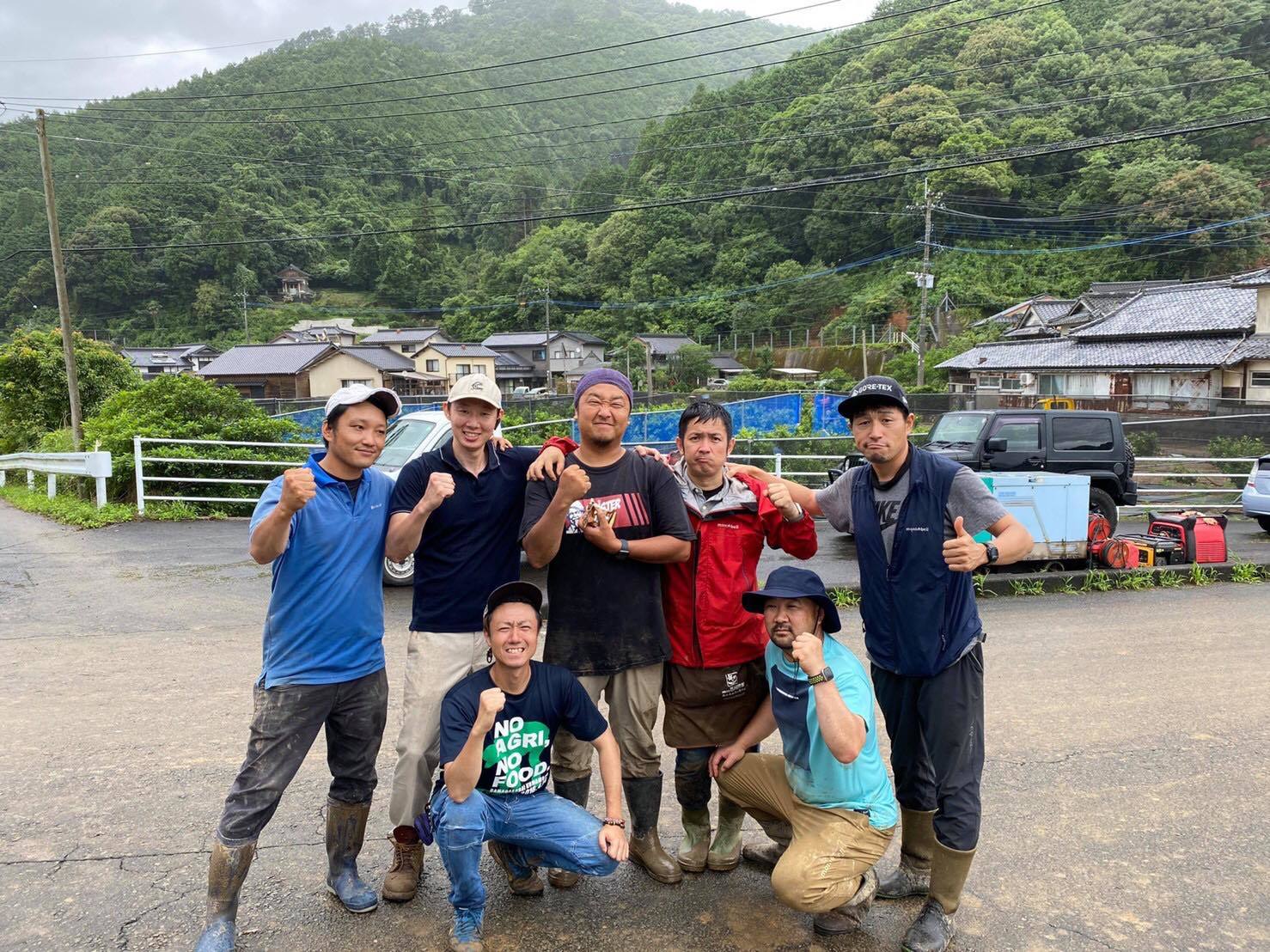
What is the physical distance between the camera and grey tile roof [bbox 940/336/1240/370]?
100 ft

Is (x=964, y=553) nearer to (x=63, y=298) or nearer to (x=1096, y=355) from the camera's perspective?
(x=63, y=298)

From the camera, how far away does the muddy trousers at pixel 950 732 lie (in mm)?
2814

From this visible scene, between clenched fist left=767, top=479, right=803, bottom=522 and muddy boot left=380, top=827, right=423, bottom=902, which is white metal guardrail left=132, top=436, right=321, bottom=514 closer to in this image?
muddy boot left=380, top=827, right=423, bottom=902

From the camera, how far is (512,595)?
9.43 feet

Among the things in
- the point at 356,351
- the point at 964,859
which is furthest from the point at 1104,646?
the point at 356,351

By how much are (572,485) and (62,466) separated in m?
14.2

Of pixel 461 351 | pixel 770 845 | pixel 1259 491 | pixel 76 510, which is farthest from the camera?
pixel 461 351

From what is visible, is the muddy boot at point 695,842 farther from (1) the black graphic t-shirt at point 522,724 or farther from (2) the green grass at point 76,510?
(2) the green grass at point 76,510

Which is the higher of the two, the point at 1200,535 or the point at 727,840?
the point at 1200,535

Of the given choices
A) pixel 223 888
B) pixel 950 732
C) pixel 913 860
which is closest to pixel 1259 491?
pixel 913 860

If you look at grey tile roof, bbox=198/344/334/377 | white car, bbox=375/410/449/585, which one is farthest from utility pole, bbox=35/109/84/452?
grey tile roof, bbox=198/344/334/377

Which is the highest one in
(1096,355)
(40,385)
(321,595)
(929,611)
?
(1096,355)

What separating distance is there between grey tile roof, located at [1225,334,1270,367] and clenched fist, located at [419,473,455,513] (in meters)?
33.6

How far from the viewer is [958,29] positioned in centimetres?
6366
